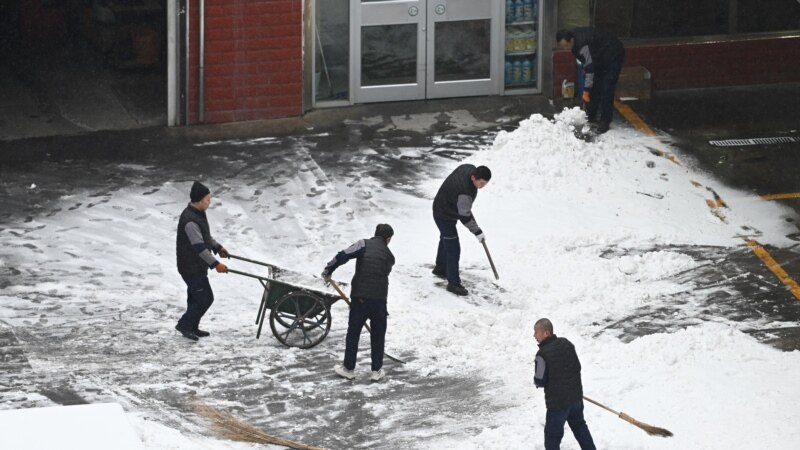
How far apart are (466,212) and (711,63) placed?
7.90 metres

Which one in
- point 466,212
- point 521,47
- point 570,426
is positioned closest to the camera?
point 570,426

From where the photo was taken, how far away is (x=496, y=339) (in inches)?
616

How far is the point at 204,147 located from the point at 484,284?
216 inches

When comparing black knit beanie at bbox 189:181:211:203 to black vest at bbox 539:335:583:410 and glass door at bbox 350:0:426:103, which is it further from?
glass door at bbox 350:0:426:103

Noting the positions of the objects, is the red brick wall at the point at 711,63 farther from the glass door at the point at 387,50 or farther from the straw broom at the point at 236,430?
the straw broom at the point at 236,430

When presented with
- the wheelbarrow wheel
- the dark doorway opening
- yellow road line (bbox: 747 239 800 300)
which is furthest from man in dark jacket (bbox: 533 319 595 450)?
the dark doorway opening

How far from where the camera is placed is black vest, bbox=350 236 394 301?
1455 cm

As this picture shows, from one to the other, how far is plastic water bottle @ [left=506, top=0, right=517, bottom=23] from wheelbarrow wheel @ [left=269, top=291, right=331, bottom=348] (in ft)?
27.2

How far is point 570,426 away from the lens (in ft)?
43.5

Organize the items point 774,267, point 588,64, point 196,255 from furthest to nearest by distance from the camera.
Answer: point 588,64 → point 774,267 → point 196,255

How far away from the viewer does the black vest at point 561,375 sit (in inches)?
508

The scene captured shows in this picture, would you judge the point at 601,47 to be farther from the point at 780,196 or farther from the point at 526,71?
the point at 780,196

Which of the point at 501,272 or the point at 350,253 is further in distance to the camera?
the point at 501,272

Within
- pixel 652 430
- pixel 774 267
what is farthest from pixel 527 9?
pixel 652 430
